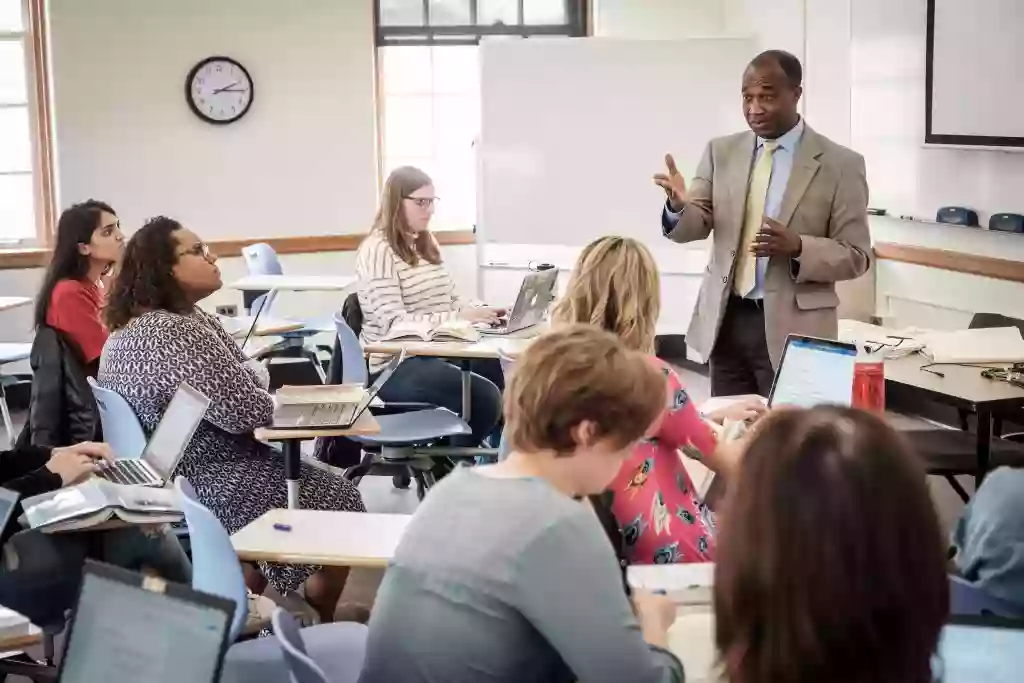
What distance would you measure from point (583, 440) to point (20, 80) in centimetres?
661

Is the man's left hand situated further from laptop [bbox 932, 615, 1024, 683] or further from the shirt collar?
laptop [bbox 932, 615, 1024, 683]

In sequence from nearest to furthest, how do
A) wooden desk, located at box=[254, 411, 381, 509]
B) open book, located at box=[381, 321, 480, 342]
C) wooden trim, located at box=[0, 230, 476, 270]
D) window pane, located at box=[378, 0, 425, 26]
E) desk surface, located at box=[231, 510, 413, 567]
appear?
1. desk surface, located at box=[231, 510, 413, 567]
2. wooden desk, located at box=[254, 411, 381, 509]
3. open book, located at box=[381, 321, 480, 342]
4. wooden trim, located at box=[0, 230, 476, 270]
5. window pane, located at box=[378, 0, 425, 26]

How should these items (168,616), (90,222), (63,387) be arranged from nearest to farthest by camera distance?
1. (168,616)
2. (63,387)
3. (90,222)

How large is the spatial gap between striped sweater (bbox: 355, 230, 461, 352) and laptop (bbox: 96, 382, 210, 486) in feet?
5.92

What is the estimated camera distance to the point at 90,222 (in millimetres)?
4539

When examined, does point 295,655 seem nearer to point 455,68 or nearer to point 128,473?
point 128,473

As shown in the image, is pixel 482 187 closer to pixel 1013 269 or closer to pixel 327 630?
pixel 1013 269

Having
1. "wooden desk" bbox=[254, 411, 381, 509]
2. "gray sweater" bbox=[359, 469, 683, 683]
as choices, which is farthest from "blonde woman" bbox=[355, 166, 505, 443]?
"gray sweater" bbox=[359, 469, 683, 683]

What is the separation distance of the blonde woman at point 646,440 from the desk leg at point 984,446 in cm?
131

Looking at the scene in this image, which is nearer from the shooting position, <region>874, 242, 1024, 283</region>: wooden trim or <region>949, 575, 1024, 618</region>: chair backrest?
<region>949, 575, 1024, 618</region>: chair backrest

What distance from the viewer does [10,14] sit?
25.2 feet

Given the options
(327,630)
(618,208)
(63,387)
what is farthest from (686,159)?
(327,630)

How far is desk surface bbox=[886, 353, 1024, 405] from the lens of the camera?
3.75m

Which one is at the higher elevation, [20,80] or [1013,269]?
[20,80]
